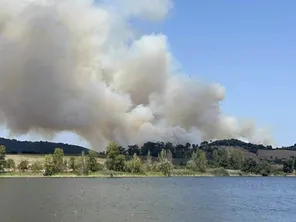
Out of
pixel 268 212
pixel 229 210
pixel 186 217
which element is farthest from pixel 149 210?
pixel 268 212

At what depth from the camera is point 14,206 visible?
86750 millimetres

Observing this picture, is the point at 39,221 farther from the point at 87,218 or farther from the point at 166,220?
the point at 166,220

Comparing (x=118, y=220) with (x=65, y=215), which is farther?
(x=65, y=215)

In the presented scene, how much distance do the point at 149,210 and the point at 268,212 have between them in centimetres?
2221

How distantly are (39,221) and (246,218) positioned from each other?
33093mm

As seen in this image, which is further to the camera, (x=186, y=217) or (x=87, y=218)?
(x=186, y=217)

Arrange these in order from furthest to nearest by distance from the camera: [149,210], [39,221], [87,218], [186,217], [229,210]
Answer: [229,210]
[149,210]
[186,217]
[87,218]
[39,221]

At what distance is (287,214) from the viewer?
289 feet

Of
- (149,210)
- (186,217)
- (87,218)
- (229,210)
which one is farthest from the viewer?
(229,210)

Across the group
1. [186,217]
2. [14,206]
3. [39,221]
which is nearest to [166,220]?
[186,217]

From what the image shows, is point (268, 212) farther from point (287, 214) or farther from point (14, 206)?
point (14, 206)

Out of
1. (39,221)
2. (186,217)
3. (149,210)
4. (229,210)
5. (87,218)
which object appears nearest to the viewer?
(39,221)

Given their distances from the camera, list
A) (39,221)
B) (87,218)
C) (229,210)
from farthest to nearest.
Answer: (229,210) → (87,218) → (39,221)

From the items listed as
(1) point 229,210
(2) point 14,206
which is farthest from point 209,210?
(2) point 14,206
